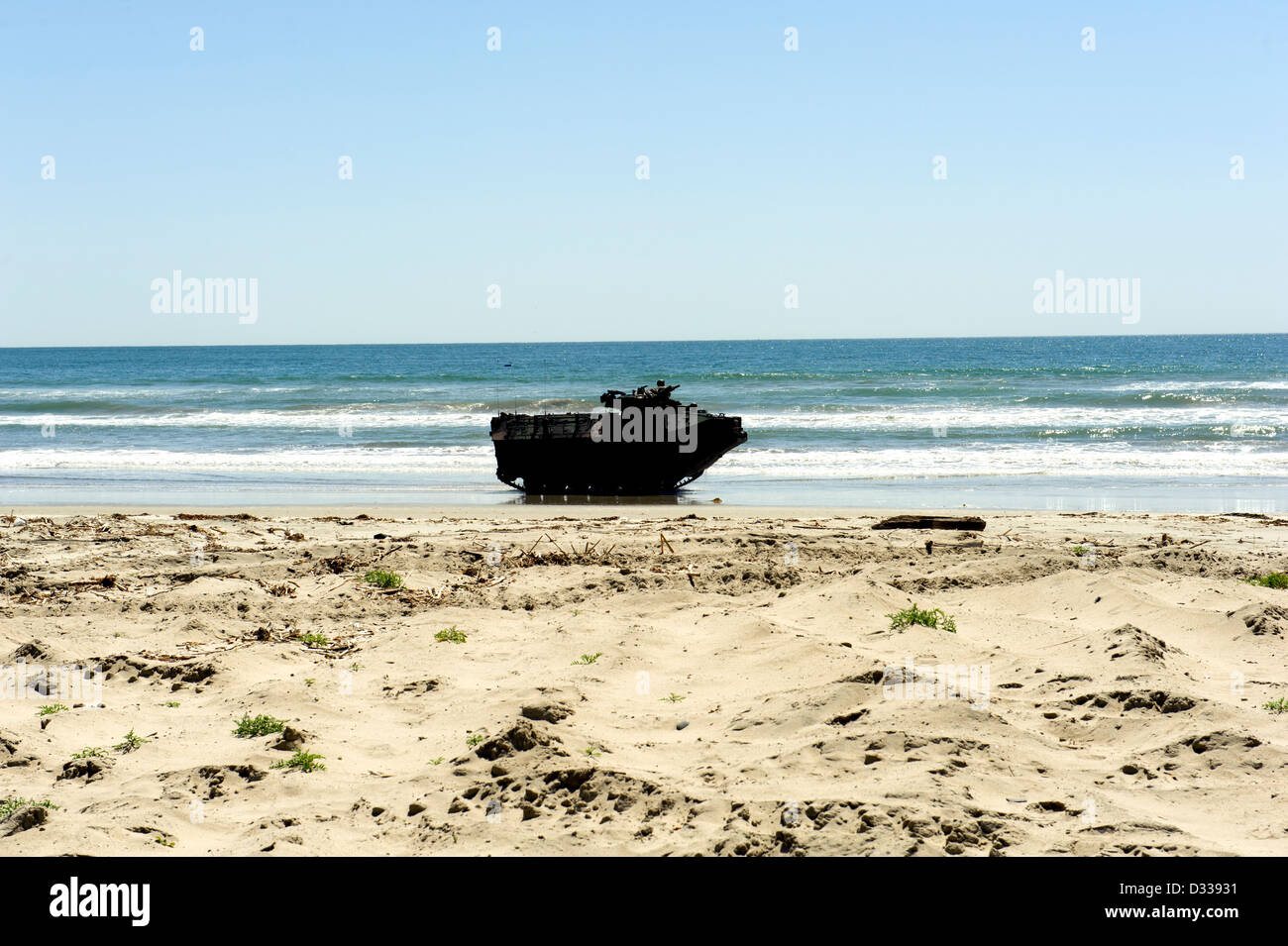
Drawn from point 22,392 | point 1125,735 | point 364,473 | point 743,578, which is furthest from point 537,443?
point 22,392

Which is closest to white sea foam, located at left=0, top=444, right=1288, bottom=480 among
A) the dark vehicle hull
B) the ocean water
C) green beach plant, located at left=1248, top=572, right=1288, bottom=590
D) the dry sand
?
the ocean water

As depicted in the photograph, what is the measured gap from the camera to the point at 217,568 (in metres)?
8.41

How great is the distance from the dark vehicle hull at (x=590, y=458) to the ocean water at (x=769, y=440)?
0.56 meters

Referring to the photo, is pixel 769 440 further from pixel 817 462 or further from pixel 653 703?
pixel 653 703

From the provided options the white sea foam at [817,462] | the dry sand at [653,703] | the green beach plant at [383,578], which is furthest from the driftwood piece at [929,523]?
the white sea foam at [817,462]

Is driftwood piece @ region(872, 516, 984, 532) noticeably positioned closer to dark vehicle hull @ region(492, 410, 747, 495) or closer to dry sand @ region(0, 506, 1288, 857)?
dry sand @ region(0, 506, 1288, 857)

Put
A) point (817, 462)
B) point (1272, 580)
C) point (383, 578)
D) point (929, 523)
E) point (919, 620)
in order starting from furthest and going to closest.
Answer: point (817, 462)
point (929, 523)
point (383, 578)
point (1272, 580)
point (919, 620)

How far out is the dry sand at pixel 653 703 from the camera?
3762 mm

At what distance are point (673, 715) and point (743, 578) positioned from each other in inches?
116

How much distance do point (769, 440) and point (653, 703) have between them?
19.8 metres

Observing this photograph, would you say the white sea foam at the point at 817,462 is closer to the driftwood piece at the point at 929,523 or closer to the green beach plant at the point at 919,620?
the driftwood piece at the point at 929,523

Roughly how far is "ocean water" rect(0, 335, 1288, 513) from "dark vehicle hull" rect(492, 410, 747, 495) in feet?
1.85

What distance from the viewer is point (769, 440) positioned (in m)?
24.8

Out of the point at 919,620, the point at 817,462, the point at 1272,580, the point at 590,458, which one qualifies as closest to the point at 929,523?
the point at 1272,580
